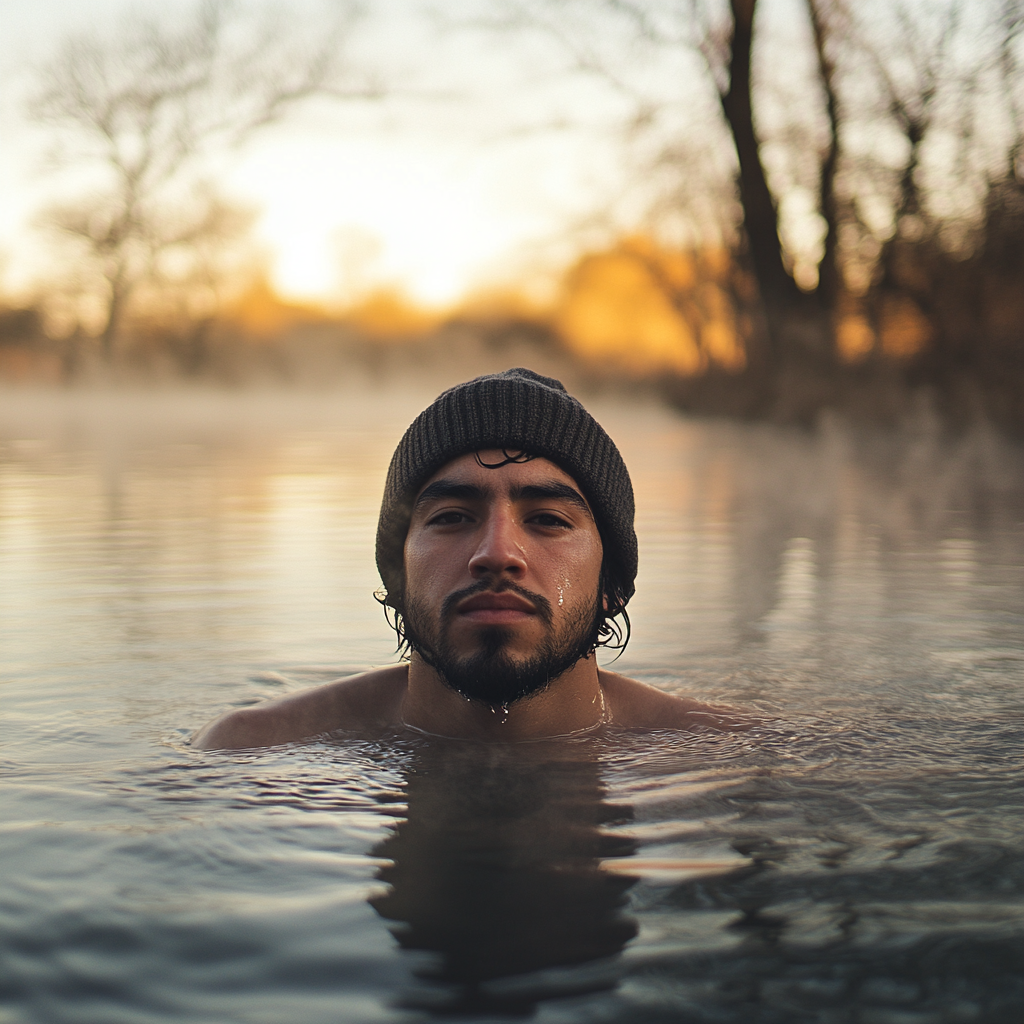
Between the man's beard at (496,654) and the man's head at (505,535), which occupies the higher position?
the man's head at (505,535)

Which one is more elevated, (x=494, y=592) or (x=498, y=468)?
(x=498, y=468)

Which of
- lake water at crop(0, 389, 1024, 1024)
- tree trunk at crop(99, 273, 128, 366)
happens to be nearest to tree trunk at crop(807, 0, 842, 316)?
lake water at crop(0, 389, 1024, 1024)

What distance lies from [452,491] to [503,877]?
116 centimetres

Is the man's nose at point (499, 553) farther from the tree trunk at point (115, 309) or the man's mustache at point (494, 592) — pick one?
the tree trunk at point (115, 309)

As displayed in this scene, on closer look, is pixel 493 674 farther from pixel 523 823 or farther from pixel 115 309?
pixel 115 309

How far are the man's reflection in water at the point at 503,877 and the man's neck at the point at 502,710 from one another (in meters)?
0.06

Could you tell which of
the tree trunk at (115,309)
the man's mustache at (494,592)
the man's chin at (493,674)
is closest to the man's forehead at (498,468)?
the man's mustache at (494,592)

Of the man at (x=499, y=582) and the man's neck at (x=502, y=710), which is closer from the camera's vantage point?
the man at (x=499, y=582)

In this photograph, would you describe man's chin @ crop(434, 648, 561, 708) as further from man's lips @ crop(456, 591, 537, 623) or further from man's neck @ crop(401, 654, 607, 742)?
man's neck @ crop(401, 654, 607, 742)

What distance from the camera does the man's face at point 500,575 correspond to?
319 centimetres

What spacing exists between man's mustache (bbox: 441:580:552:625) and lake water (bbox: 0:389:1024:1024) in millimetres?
513

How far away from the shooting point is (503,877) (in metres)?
2.71

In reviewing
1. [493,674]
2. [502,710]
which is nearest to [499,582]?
[493,674]

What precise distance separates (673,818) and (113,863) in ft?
4.52
